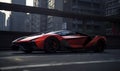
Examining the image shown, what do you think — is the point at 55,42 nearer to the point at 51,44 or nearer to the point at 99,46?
the point at 51,44

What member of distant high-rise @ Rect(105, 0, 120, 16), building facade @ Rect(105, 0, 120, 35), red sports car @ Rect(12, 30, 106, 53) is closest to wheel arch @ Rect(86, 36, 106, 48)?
red sports car @ Rect(12, 30, 106, 53)

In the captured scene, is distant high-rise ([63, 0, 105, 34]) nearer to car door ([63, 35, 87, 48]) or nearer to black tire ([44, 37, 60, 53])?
car door ([63, 35, 87, 48])

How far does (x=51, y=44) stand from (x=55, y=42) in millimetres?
217

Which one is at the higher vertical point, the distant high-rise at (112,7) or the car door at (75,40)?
the distant high-rise at (112,7)

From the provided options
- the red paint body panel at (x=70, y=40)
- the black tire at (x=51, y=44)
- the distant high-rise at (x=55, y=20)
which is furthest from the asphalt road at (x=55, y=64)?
the distant high-rise at (x=55, y=20)

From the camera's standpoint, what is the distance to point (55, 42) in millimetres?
10273

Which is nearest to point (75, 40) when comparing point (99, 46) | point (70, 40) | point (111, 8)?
point (70, 40)

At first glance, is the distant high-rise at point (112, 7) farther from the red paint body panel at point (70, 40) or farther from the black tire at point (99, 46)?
the red paint body panel at point (70, 40)

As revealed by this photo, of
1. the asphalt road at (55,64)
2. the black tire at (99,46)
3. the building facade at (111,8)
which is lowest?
the black tire at (99,46)

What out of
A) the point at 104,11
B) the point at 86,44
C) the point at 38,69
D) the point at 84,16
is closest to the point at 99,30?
the point at 104,11

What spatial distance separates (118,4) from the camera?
105 m

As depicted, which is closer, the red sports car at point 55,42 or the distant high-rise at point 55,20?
the red sports car at point 55,42

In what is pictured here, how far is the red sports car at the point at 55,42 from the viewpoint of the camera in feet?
32.2

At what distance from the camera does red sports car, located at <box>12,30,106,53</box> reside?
9805mm
